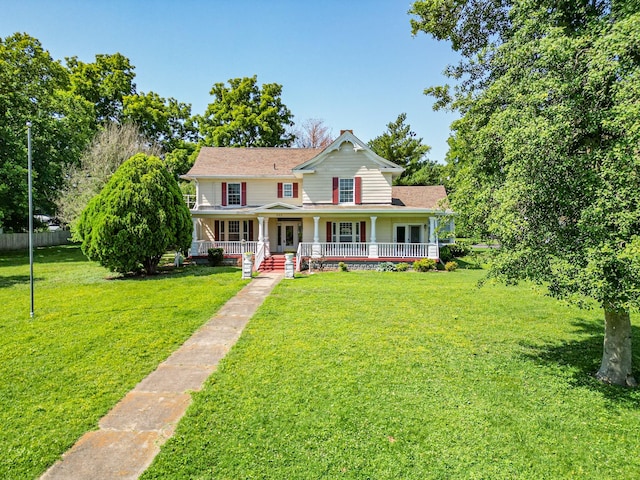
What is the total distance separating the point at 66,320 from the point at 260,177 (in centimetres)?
1333

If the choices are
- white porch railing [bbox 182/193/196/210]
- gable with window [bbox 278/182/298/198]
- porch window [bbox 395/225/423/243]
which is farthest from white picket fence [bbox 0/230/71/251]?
porch window [bbox 395/225/423/243]

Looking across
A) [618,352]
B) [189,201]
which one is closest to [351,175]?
[189,201]

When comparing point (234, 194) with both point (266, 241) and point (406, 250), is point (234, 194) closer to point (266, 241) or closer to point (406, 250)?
point (266, 241)

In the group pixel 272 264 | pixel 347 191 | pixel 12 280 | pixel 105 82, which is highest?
pixel 105 82

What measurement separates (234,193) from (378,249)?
9.30 m

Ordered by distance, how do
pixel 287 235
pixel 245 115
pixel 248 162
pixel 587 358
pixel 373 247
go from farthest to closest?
pixel 245 115, pixel 248 162, pixel 287 235, pixel 373 247, pixel 587 358

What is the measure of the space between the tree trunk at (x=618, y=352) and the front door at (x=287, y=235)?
1621cm

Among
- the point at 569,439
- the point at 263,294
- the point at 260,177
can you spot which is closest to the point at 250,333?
the point at 263,294

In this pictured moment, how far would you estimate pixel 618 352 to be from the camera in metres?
5.56

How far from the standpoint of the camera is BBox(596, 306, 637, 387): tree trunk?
5480 mm

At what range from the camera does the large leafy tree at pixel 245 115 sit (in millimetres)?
34031

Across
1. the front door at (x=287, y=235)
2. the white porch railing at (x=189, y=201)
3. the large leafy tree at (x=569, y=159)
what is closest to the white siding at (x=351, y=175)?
the front door at (x=287, y=235)

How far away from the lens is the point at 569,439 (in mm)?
4102

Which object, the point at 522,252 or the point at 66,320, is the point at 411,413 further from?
the point at 66,320
